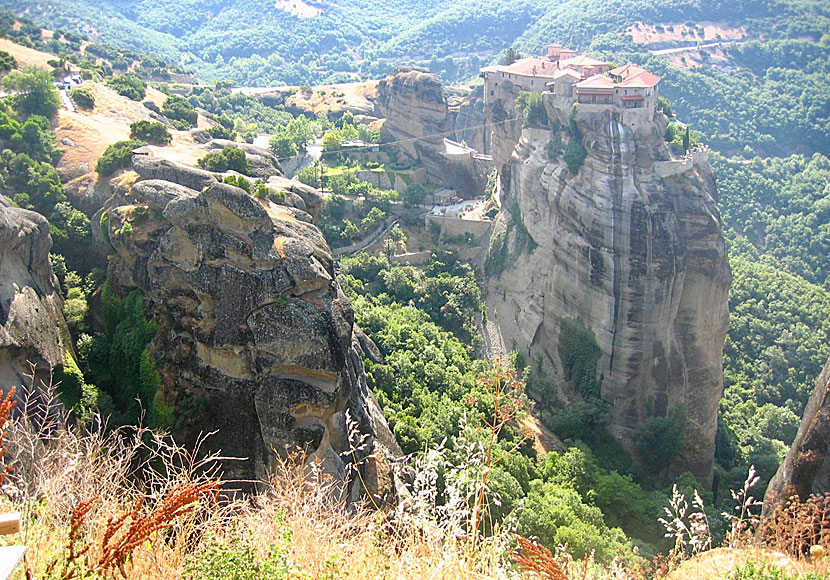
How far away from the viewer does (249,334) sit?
18.6 m

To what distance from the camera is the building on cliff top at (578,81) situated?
126ft

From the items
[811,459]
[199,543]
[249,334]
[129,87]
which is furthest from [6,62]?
[811,459]

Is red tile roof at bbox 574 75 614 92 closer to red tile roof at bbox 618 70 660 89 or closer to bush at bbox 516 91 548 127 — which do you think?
red tile roof at bbox 618 70 660 89

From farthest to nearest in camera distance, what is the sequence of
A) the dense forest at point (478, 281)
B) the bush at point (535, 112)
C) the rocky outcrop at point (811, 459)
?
the bush at point (535, 112) < the dense forest at point (478, 281) < the rocky outcrop at point (811, 459)

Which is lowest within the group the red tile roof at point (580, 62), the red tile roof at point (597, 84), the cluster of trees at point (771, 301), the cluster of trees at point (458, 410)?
the cluster of trees at point (771, 301)

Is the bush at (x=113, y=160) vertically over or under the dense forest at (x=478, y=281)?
over

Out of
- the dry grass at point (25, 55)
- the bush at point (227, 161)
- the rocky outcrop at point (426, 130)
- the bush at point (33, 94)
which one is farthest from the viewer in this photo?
the rocky outcrop at point (426, 130)

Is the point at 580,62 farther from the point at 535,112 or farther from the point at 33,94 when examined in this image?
the point at 33,94

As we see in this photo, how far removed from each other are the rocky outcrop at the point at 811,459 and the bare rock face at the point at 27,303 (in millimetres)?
18197

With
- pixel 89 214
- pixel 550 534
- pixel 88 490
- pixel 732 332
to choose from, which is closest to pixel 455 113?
pixel 732 332

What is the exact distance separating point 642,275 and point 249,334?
2439 cm

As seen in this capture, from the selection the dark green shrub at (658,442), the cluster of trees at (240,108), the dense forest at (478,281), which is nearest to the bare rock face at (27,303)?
the dense forest at (478,281)

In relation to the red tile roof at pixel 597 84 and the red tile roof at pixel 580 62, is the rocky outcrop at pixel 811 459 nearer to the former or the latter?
the red tile roof at pixel 597 84

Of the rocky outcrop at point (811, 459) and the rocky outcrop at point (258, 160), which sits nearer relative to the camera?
the rocky outcrop at point (811, 459)
